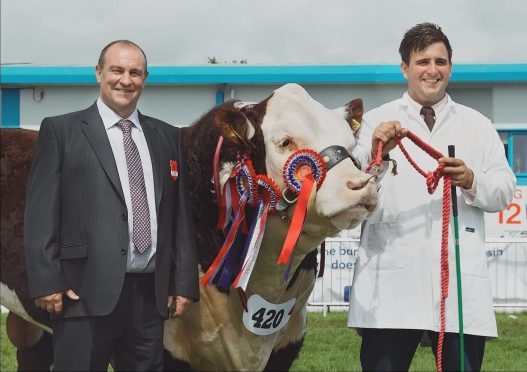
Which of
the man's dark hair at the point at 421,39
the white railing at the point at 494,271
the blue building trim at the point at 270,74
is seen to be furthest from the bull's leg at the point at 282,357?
the blue building trim at the point at 270,74

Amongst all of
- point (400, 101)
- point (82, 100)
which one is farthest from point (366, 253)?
point (82, 100)

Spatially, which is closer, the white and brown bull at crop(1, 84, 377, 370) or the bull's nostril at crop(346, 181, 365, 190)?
the bull's nostril at crop(346, 181, 365, 190)

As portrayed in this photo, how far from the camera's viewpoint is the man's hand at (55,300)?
2.98 metres

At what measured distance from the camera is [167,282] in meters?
3.18

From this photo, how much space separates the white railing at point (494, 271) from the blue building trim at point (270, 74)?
16.4ft

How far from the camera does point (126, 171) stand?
314 centimetres

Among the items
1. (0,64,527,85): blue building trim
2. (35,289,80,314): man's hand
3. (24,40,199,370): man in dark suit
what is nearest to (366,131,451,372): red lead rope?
(24,40,199,370): man in dark suit

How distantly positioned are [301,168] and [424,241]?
71cm

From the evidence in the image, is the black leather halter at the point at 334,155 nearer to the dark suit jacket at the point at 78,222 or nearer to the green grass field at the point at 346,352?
the dark suit jacket at the point at 78,222

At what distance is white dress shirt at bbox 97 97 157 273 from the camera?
3127 millimetres

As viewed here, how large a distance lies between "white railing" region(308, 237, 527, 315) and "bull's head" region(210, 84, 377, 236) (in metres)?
6.90

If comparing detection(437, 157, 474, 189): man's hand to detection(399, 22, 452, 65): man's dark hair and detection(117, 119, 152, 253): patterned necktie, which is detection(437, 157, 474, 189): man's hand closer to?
detection(399, 22, 452, 65): man's dark hair

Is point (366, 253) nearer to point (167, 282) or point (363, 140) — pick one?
point (363, 140)

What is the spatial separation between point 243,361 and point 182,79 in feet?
38.4
